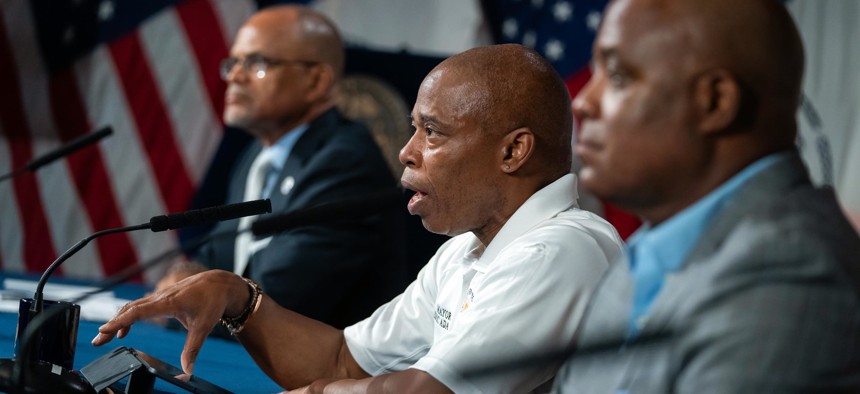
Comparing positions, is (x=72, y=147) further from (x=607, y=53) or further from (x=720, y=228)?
(x=720, y=228)

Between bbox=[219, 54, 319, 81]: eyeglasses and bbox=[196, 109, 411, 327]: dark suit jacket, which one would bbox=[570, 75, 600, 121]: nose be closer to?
bbox=[196, 109, 411, 327]: dark suit jacket

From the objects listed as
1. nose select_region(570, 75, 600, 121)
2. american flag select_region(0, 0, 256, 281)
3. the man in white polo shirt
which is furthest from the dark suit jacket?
american flag select_region(0, 0, 256, 281)

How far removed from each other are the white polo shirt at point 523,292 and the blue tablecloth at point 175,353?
33cm

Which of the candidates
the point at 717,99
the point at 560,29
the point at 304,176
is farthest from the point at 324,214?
the point at 560,29

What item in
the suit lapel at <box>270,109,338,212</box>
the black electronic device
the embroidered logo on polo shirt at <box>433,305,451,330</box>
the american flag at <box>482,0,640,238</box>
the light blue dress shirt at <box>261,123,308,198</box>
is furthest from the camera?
the american flag at <box>482,0,640,238</box>

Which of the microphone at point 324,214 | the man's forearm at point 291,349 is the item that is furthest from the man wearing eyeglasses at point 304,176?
the man's forearm at point 291,349

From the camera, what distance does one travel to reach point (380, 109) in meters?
3.40

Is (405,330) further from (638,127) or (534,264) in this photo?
(638,127)

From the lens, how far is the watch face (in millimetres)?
3355

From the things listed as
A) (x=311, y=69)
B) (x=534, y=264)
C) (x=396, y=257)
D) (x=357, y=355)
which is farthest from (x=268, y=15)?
(x=534, y=264)

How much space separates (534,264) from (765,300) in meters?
0.54

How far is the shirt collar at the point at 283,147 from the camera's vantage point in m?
2.89

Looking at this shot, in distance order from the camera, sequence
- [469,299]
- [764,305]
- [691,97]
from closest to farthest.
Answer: [764,305]
[691,97]
[469,299]

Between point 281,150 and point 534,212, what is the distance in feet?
5.03
